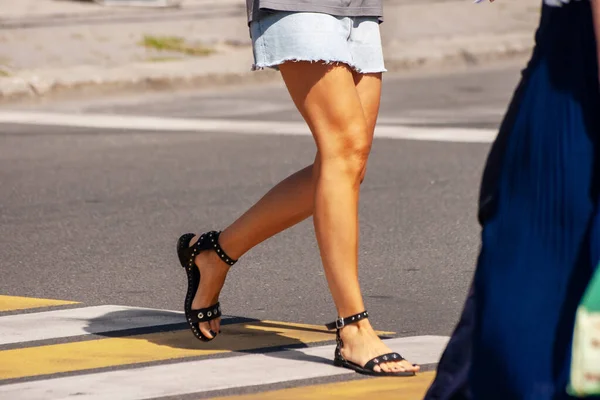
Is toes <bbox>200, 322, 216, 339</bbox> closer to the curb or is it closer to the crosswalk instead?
the crosswalk

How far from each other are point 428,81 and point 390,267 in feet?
29.6

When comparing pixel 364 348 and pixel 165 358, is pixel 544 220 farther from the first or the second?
pixel 165 358

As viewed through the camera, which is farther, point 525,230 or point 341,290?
point 341,290

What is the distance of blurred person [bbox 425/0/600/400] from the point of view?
351 cm

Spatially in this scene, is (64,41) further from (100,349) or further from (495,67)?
(100,349)

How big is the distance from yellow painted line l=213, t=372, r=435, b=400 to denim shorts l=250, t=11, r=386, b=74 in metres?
0.94

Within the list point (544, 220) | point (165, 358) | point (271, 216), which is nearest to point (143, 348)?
point (165, 358)

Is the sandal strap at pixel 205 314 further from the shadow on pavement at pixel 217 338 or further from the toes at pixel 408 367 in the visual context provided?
the toes at pixel 408 367

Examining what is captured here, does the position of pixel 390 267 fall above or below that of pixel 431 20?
below

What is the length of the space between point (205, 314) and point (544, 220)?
1909 mm

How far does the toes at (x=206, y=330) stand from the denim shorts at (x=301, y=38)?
2.94ft

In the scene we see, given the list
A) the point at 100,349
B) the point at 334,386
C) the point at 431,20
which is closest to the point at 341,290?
the point at 334,386

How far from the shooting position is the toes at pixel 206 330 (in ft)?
17.1

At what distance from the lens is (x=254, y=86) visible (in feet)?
50.3
